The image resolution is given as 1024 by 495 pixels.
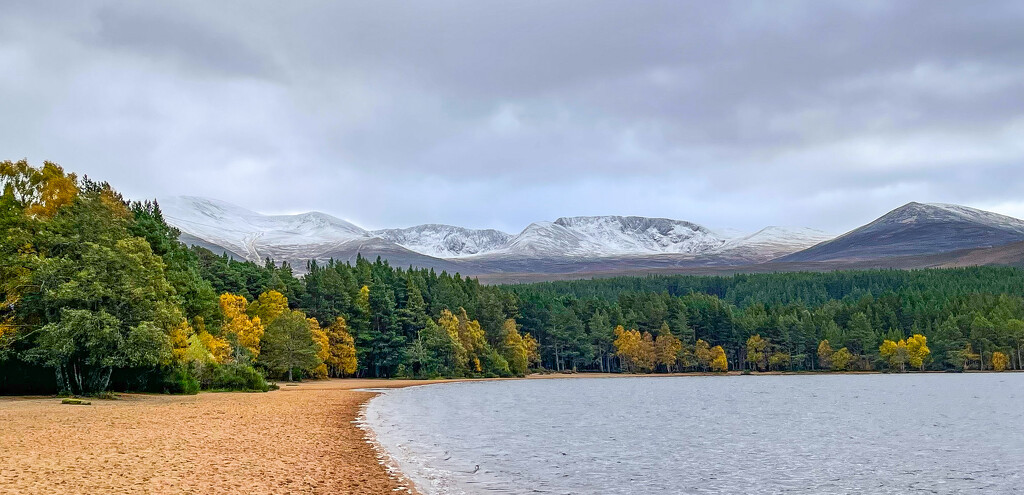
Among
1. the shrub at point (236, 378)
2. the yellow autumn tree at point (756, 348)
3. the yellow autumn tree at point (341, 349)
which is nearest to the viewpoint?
the shrub at point (236, 378)

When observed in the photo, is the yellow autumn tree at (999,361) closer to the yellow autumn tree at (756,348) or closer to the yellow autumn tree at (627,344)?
the yellow autumn tree at (756,348)

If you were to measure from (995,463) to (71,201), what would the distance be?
63.0m

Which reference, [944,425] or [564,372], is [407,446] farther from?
[564,372]

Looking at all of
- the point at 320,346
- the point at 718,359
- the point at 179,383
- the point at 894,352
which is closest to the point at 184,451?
the point at 179,383

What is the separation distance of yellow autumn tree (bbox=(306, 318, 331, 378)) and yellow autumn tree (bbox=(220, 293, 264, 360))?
32.0ft

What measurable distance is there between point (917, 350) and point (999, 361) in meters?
15.0

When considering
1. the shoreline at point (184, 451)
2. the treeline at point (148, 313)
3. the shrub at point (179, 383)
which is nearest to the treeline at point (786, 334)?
the treeline at point (148, 313)

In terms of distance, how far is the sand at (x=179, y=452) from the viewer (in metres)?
19.6

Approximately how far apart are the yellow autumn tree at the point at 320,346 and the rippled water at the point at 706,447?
45.9m

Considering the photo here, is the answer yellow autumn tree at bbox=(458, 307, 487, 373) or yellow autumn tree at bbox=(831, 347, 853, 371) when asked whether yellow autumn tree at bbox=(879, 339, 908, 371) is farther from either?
yellow autumn tree at bbox=(458, 307, 487, 373)

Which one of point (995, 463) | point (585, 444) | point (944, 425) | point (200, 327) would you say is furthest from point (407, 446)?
point (200, 327)

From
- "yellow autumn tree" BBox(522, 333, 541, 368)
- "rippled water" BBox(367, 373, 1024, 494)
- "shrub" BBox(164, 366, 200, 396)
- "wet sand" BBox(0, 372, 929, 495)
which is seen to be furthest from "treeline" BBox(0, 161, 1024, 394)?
"rippled water" BBox(367, 373, 1024, 494)

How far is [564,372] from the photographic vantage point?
16988 cm

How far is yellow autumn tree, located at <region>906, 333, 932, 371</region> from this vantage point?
157m
